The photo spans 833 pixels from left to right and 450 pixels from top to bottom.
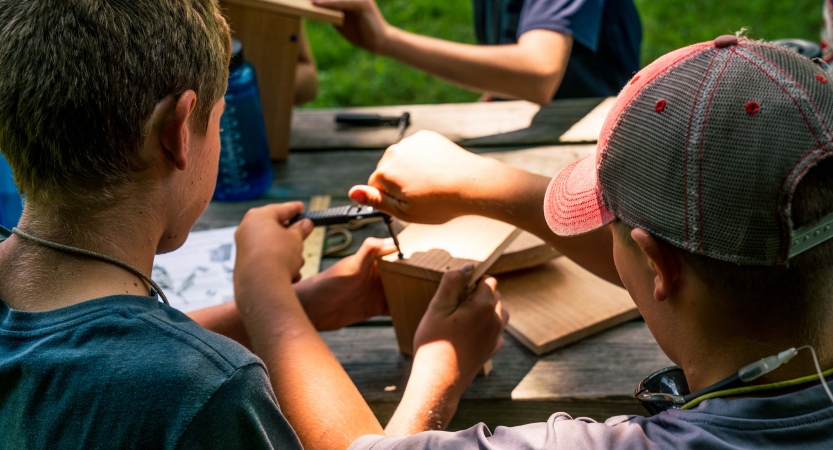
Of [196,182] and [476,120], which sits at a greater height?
[196,182]

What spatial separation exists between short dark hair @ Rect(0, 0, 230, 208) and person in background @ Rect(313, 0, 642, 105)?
1.08 metres

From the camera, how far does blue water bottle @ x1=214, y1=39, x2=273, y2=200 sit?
164 centimetres

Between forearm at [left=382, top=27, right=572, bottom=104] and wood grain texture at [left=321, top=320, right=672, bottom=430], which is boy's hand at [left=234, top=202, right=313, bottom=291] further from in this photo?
forearm at [left=382, top=27, right=572, bottom=104]

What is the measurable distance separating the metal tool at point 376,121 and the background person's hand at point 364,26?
21cm

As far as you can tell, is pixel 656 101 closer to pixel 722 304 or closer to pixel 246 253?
pixel 722 304

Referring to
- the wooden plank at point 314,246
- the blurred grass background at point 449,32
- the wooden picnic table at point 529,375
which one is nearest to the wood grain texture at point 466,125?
the wooden plank at point 314,246

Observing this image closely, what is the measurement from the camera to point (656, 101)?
2.40 ft

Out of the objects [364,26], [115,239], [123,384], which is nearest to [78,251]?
[115,239]

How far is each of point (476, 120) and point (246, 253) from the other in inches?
38.8

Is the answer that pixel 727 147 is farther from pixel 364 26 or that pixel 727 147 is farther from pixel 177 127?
pixel 364 26

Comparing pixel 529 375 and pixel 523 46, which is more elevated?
pixel 523 46

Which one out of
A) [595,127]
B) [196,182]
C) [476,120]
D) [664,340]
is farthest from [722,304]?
[476,120]

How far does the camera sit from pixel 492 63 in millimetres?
2031

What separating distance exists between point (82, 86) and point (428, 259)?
0.57 meters
